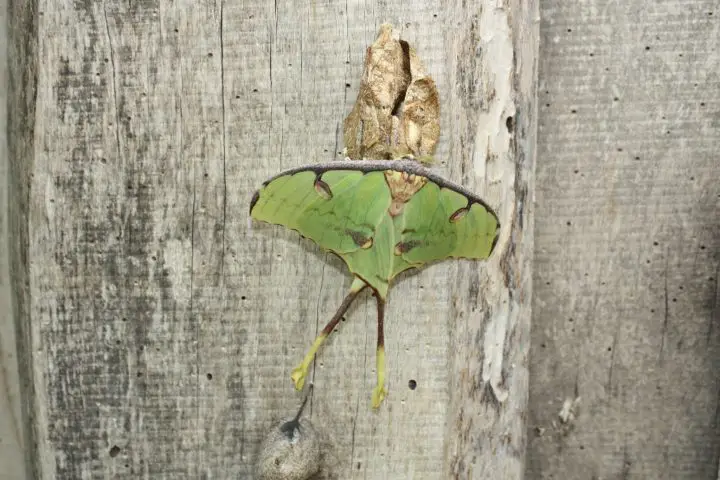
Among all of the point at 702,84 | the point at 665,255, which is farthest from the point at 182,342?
the point at 702,84

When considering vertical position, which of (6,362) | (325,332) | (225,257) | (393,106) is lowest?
(6,362)

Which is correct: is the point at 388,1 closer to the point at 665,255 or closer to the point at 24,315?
the point at 665,255

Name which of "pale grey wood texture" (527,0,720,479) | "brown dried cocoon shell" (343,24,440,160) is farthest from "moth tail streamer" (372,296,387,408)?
"pale grey wood texture" (527,0,720,479)

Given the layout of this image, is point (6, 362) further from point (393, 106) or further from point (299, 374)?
point (393, 106)

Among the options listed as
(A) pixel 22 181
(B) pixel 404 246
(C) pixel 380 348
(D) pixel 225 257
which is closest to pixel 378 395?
(C) pixel 380 348

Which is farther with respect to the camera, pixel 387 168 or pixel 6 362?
pixel 6 362

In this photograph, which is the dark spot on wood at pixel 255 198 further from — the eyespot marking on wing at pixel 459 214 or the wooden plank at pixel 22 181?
the wooden plank at pixel 22 181
